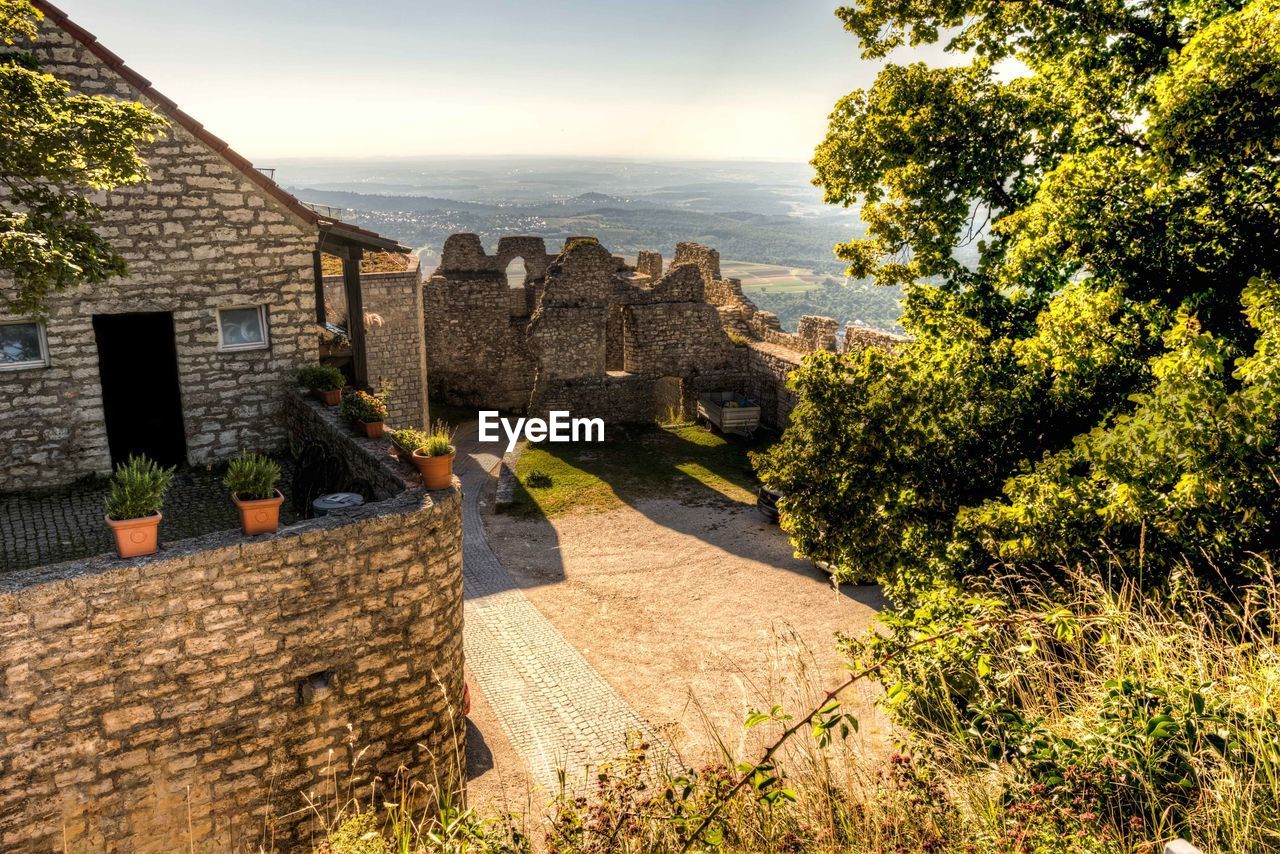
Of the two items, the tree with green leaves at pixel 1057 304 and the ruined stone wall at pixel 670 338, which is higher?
the tree with green leaves at pixel 1057 304

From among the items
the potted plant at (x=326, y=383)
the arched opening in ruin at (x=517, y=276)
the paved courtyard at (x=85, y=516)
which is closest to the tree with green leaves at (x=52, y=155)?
the paved courtyard at (x=85, y=516)

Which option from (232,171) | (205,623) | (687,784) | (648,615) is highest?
(232,171)

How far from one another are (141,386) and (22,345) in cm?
151

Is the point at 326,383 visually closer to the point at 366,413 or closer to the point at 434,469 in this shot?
the point at 366,413

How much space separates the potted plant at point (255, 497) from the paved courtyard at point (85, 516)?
9.33ft

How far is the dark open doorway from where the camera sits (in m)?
11.9

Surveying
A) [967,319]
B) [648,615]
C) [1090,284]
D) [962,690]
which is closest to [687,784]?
[962,690]

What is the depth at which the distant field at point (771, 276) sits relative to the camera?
142500mm

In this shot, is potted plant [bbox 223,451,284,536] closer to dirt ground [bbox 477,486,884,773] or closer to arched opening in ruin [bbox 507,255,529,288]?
dirt ground [bbox 477,486,884,773]

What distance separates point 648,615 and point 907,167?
8.46 meters

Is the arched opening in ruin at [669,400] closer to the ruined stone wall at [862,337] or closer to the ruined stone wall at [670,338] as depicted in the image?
the ruined stone wall at [670,338]

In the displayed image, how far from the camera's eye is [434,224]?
425ft

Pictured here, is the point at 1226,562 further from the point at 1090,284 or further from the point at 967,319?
the point at 967,319

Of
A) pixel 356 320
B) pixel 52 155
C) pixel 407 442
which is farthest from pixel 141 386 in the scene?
pixel 407 442
